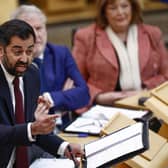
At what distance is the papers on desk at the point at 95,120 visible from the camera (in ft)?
8.49

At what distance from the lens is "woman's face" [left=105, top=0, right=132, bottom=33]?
3389 mm

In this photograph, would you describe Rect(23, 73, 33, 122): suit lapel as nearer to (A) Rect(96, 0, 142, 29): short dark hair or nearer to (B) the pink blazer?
(B) the pink blazer

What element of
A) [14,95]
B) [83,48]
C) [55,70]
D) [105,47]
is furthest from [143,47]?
[14,95]

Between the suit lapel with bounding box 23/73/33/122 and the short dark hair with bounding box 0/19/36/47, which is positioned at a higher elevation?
the short dark hair with bounding box 0/19/36/47

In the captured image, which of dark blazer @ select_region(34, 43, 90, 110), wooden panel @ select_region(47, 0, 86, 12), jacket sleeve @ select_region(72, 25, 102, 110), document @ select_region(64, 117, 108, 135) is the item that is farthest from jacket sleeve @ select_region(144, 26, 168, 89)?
wooden panel @ select_region(47, 0, 86, 12)

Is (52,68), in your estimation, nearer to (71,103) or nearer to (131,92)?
(71,103)

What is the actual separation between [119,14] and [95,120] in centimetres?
95

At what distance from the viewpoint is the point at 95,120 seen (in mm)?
2723

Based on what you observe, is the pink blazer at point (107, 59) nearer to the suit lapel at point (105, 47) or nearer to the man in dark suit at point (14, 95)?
the suit lapel at point (105, 47)

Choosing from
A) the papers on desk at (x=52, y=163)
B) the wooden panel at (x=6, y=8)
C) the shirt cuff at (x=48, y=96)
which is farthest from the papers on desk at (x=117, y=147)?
the wooden panel at (x=6, y=8)

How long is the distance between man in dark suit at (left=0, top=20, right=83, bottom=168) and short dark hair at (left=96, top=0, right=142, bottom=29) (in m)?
1.54

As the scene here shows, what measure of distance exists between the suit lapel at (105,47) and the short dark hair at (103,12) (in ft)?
0.21

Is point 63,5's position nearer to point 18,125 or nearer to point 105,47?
point 105,47

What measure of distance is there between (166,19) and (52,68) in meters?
3.68
